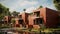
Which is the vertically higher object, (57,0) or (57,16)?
(57,0)

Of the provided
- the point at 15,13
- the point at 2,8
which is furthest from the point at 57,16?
the point at 15,13

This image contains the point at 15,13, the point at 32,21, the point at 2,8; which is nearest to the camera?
the point at 32,21

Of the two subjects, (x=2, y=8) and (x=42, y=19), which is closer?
(x=42, y=19)

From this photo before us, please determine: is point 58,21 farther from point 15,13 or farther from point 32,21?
point 15,13

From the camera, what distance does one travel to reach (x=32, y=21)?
1854 inches

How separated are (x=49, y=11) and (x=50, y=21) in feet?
8.87

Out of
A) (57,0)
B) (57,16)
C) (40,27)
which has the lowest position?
(40,27)

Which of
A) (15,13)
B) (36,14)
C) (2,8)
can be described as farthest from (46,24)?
(15,13)

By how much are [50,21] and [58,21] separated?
2566 mm

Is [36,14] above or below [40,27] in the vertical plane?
above

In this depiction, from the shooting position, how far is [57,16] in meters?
44.0

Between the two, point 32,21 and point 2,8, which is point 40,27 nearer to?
point 32,21

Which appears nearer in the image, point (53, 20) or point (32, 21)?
point (53, 20)

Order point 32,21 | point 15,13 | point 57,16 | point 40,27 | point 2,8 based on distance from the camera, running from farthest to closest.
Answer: point 15,13
point 2,8
point 32,21
point 57,16
point 40,27
